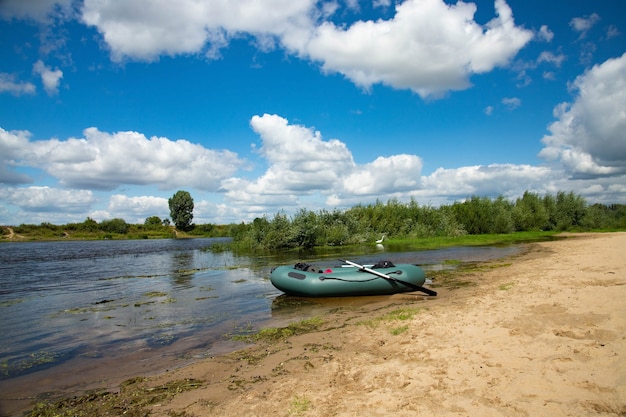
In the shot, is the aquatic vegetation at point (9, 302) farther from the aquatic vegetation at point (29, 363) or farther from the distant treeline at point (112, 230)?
the distant treeline at point (112, 230)

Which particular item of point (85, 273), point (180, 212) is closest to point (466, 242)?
point (85, 273)

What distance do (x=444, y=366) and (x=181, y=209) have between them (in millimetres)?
76604

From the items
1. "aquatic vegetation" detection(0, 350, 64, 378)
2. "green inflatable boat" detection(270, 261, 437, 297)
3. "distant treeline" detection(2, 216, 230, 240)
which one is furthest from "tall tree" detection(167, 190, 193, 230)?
"aquatic vegetation" detection(0, 350, 64, 378)

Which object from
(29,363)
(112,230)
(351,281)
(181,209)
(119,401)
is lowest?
(29,363)

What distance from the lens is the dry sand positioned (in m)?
3.59

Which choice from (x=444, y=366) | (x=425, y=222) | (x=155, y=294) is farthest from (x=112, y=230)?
(x=444, y=366)

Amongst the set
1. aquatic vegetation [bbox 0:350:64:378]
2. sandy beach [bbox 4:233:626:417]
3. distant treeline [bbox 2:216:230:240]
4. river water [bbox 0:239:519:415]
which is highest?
distant treeline [bbox 2:216:230:240]

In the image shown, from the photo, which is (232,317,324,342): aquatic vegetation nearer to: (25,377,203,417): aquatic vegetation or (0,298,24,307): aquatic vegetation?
(25,377,203,417): aquatic vegetation

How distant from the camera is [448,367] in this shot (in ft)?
14.8

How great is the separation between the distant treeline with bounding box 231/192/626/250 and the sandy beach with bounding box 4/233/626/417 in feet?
77.3

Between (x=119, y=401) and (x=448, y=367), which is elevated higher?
(x=448, y=367)

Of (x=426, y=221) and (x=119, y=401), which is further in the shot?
(x=426, y=221)

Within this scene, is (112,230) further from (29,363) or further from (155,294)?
(29,363)

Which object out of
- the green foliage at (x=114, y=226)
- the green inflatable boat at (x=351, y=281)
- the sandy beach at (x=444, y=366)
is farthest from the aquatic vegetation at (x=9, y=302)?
the green foliage at (x=114, y=226)
